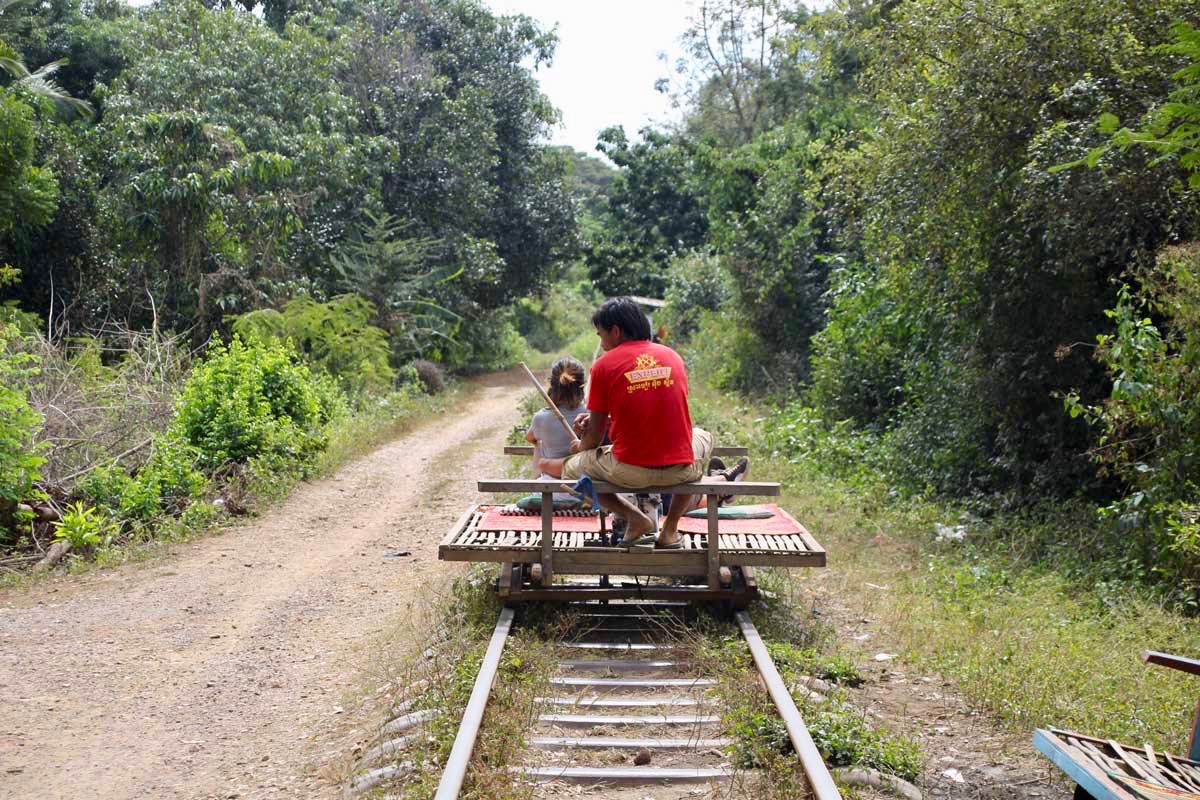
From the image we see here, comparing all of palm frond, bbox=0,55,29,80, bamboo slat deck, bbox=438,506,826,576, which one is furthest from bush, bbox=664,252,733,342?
bamboo slat deck, bbox=438,506,826,576

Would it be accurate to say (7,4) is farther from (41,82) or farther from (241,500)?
(241,500)

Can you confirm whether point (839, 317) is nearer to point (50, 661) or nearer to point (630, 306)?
point (630, 306)

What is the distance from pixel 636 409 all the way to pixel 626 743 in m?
2.16

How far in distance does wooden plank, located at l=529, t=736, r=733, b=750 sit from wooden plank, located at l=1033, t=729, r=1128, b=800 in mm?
1480

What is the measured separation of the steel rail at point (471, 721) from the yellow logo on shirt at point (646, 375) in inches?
66.2

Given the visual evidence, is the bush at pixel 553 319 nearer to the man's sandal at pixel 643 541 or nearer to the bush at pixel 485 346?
the bush at pixel 485 346

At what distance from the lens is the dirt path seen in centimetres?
538

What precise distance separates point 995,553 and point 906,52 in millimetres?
5965

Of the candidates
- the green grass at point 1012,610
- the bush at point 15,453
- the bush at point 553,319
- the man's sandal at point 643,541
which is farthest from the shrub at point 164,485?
the bush at point 553,319

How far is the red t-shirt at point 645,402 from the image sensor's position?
659 centimetres

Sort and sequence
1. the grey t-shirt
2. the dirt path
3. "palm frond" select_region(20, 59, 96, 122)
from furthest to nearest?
"palm frond" select_region(20, 59, 96, 122) → the grey t-shirt → the dirt path

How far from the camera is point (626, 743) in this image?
16.7 ft

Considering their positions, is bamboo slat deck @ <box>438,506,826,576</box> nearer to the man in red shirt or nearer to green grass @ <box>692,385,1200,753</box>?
the man in red shirt

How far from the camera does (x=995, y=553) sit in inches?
384
